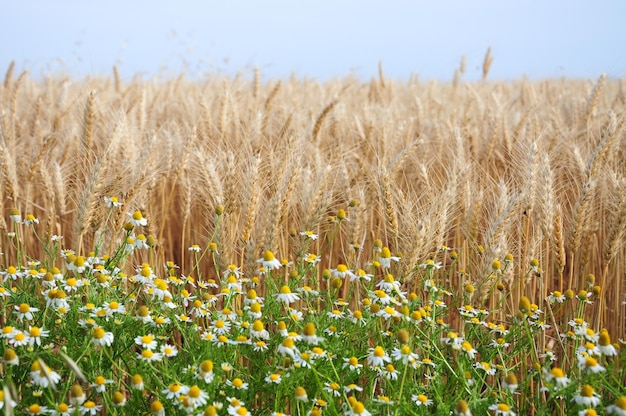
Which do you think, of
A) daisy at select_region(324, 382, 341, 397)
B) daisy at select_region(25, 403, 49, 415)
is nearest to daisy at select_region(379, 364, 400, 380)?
daisy at select_region(324, 382, 341, 397)

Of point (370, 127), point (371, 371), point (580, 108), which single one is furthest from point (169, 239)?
point (580, 108)

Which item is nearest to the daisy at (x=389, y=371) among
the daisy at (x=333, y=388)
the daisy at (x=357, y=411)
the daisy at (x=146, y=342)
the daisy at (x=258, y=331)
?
the daisy at (x=333, y=388)

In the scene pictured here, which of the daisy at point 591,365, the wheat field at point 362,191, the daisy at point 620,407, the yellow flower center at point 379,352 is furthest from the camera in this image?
Result: the wheat field at point 362,191

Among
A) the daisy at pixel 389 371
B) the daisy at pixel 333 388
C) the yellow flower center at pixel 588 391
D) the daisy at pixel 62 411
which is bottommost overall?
the daisy at pixel 333 388

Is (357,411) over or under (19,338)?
under

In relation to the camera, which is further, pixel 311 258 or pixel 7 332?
pixel 311 258

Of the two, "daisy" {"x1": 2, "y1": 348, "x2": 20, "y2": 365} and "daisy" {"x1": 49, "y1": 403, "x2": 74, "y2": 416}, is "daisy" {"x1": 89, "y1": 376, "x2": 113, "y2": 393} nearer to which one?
"daisy" {"x1": 49, "y1": 403, "x2": 74, "y2": 416}

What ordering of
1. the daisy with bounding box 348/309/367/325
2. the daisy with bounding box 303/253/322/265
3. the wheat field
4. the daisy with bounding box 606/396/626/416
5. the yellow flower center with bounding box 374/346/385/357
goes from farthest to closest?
the wheat field < the daisy with bounding box 303/253/322/265 < the daisy with bounding box 348/309/367/325 < the yellow flower center with bounding box 374/346/385/357 < the daisy with bounding box 606/396/626/416

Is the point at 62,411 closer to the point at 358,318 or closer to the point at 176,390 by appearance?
the point at 176,390

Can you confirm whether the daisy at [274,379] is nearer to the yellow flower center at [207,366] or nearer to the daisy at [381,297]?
the yellow flower center at [207,366]

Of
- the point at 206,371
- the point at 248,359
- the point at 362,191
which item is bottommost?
the point at 248,359

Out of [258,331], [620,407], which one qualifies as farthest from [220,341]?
[620,407]

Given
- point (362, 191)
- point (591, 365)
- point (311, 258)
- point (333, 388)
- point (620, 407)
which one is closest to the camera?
point (620, 407)

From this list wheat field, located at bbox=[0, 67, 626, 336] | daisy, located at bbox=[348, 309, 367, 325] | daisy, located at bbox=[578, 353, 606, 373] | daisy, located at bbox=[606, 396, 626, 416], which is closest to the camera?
daisy, located at bbox=[606, 396, 626, 416]
